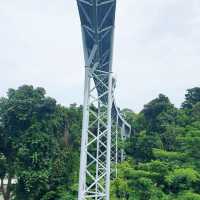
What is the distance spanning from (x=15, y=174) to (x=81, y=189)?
14319 mm

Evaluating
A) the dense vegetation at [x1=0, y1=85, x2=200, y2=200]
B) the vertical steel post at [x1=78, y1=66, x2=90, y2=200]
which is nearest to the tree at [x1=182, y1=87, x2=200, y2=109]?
the dense vegetation at [x1=0, y1=85, x2=200, y2=200]

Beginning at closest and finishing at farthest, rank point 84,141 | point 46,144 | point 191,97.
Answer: point 84,141 < point 46,144 < point 191,97

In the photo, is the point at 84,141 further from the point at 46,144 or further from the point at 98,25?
the point at 46,144

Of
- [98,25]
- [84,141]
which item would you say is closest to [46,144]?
[84,141]

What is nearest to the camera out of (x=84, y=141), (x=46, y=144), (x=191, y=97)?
(x=84, y=141)

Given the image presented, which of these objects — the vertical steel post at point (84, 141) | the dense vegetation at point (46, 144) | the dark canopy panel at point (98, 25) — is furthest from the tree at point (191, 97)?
the vertical steel post at point (84, 141)

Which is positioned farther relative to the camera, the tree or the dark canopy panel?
the tree

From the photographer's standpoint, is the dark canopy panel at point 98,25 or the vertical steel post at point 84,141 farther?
the vertical steel post at point 84,141

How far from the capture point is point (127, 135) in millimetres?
31078

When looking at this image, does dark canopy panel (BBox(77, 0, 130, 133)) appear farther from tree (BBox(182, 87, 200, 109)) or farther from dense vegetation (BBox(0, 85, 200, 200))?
tree (BBox(182, 87, 200, 109))

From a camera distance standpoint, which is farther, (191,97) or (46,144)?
(191,97)

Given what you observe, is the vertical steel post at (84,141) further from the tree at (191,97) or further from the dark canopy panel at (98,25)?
the tree at (191,97)

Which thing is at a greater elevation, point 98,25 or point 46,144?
point 98,25

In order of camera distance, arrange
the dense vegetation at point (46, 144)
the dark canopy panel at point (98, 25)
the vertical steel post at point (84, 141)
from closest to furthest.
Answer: the dark canopy panel at point (98, 25), the vertical steel post at point (84, 141), the dense vegetation at point (46, 144)
